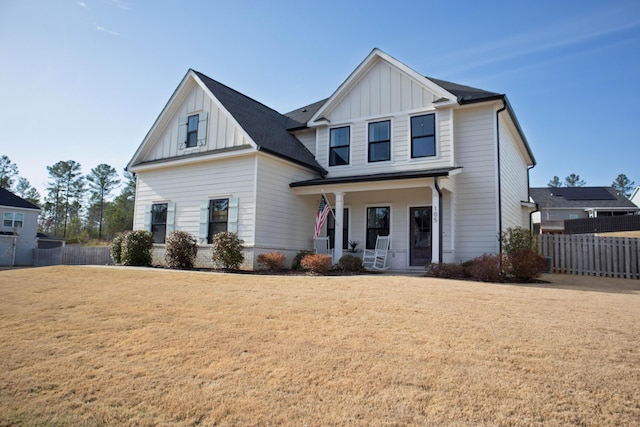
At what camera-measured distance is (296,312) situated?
6.00m

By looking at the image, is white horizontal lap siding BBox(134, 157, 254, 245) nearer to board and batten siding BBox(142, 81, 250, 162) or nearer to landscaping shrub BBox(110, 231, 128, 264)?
board and batten siding BBox(142, 81, 250, 162)

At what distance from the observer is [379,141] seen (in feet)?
49.1

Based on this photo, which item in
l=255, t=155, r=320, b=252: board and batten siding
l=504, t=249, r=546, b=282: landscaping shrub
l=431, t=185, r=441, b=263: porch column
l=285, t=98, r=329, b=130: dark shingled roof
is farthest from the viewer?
l=285, t=98, r=329, b=130: dark shingled roof

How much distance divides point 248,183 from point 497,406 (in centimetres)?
1158

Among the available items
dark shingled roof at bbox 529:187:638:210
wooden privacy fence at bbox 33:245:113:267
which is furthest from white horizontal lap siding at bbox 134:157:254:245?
dark shingled roof at bbox 529:187:638:210

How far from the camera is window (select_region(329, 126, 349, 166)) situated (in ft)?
51.8

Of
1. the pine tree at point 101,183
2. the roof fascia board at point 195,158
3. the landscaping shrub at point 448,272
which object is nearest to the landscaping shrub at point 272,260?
the roof fascia board at point 195,158

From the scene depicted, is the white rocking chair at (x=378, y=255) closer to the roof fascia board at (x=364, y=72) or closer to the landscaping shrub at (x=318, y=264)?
the landscaping shrub at (x=318, y=264)

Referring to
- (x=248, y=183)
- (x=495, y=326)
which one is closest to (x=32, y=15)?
(x=248, y=183)

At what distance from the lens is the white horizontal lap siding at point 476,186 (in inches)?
515

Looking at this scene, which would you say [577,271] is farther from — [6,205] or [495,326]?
[6,205]

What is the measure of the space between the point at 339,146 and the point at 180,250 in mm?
7299

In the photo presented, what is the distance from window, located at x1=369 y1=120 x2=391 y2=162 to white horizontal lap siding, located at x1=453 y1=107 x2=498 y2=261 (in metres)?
2.47

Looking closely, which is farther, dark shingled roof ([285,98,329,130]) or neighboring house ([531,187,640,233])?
neighboring house ([531,187,640,233])
